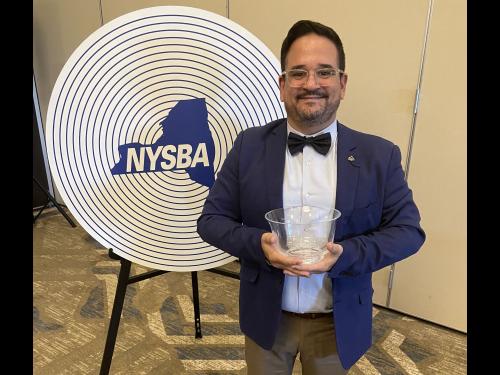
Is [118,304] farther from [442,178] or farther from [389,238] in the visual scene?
[442,178]

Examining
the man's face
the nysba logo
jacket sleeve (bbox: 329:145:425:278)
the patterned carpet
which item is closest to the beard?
the man's face

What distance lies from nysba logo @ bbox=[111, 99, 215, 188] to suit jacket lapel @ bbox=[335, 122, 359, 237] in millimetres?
571

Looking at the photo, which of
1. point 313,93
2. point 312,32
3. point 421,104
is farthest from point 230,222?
point 421,104

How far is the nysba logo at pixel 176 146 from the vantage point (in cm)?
154

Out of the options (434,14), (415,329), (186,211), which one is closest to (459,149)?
(434,14)

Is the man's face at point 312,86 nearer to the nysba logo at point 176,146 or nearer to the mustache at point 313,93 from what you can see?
the mustache at point 313,93

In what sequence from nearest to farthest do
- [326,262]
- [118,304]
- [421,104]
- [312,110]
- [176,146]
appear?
[326,262] < [312,110] < [176,146] < [118,304] < [421,104]

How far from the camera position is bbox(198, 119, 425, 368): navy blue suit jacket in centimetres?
113

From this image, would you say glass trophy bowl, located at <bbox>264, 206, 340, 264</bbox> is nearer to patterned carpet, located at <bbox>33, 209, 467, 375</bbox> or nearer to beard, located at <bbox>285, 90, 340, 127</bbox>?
beard, located at <bbox>285, 90, 340, 127</bbox>

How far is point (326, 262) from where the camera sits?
3.36 ft

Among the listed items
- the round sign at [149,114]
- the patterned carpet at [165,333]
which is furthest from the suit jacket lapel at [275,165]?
the patterned carpet at [165,333]

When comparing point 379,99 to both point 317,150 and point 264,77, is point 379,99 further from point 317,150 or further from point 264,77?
point 317,150

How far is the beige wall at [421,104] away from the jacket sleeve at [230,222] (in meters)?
1.34

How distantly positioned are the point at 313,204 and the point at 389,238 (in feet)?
0.77
